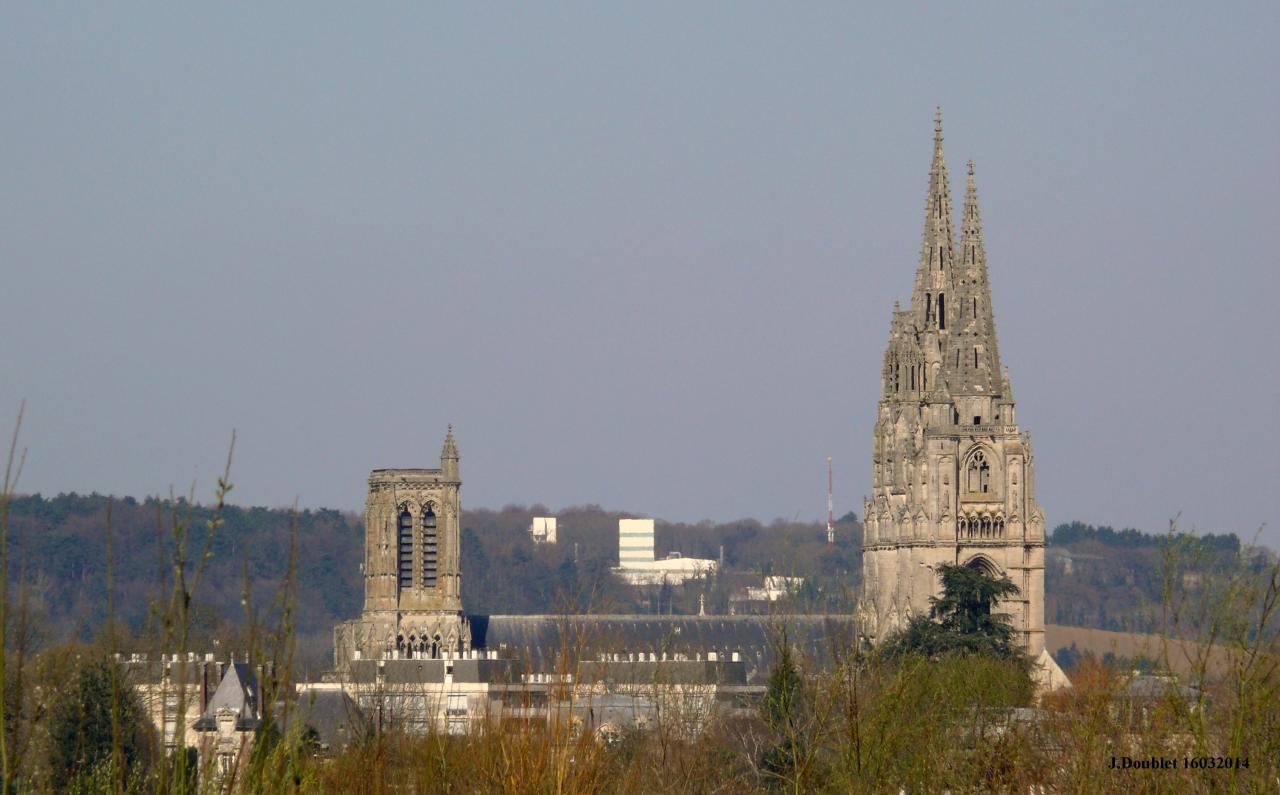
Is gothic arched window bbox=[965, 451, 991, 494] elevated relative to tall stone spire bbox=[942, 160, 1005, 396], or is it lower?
lower

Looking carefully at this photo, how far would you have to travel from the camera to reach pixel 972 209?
9656 centimetres

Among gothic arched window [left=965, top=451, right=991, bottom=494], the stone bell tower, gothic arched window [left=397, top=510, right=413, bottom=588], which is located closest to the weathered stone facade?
gothic arched window [left=965, top=451, right=991, bottom=494]

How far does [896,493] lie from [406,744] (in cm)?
6342

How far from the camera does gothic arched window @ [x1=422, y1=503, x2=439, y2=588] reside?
103000 millimetres

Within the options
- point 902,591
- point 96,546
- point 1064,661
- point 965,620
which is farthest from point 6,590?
point 96,546

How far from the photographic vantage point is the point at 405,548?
103688 mm

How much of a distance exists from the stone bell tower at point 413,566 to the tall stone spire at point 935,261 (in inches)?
835

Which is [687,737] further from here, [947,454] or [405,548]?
[405,548]

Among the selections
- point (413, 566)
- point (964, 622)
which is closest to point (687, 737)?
point (964, 622)

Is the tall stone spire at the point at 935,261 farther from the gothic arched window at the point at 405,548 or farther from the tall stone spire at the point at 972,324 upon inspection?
the gothic arched window at the point at 405,548

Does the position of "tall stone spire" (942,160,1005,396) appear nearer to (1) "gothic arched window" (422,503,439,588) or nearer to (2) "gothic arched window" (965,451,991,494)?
(2) "gothic arched window" (965,451,991,494)

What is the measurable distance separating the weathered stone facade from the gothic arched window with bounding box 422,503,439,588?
1853 cm

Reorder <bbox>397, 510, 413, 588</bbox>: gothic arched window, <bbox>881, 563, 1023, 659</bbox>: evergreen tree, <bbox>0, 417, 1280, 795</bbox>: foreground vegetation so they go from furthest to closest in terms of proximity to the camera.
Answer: <bbox>397, 510, 413, 588</bbox>: gothic arched window
<bbox>881, 563, 1023, 659</bbox>: evergreen tree
<bbox>0, 417, 1280, 795</bbox>: foreground vegetation

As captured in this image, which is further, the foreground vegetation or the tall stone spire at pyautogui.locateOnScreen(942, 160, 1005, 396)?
the tall stone spire at pyautogui.locateOnScreen(942, 160, 1005, 396)
